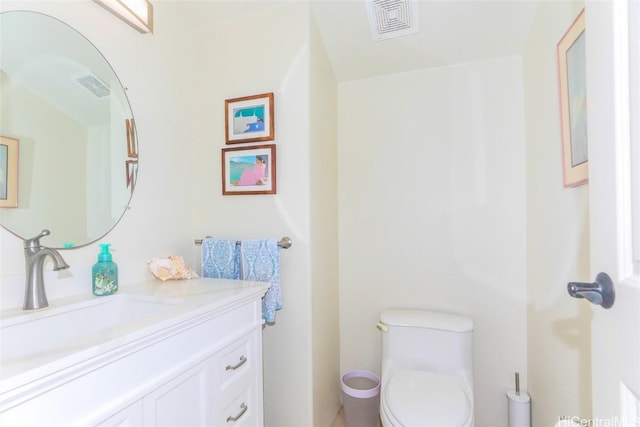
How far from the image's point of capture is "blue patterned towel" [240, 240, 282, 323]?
4.59 feet

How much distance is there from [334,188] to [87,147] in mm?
1226

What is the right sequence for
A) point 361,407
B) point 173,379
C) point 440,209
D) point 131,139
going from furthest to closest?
1. point 440,209
2. point 361,407
3. point 131,139
4. point 173,379

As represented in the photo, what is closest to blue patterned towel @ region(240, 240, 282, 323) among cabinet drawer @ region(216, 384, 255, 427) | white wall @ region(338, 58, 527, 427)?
cabinet drawer @ region(216, 384, 255, 427)

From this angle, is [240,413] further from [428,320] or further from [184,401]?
[428,320]

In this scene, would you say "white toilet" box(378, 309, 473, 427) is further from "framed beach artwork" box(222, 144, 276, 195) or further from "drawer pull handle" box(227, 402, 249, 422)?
"framed beach artwork" box(222, 144, 276, 195)

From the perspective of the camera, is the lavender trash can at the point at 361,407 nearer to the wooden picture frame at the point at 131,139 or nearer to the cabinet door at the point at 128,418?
the cabinet door at the point at 128,418

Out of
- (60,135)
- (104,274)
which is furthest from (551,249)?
(60,135)

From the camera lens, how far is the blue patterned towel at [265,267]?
4.59 ft

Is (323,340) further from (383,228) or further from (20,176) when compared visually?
(20,176)

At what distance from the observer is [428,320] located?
1.59m

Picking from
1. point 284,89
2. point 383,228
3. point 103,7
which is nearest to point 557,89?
point 383,228

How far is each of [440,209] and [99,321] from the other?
168cm

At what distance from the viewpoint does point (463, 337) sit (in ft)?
5.00

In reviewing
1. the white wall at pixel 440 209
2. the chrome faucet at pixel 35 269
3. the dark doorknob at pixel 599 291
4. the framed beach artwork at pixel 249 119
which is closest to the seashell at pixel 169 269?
the chrome faucet at pixel 35 269
